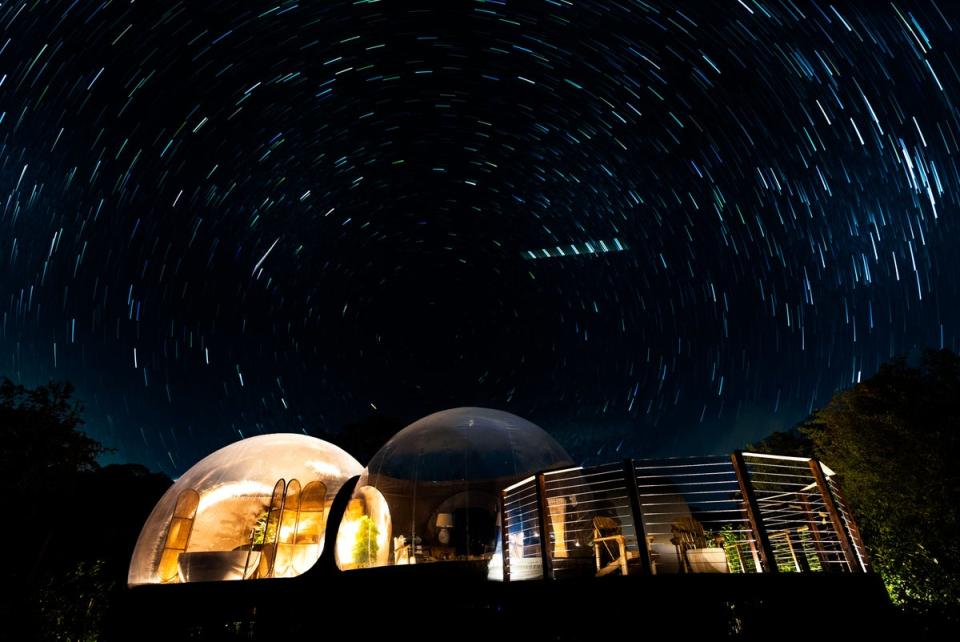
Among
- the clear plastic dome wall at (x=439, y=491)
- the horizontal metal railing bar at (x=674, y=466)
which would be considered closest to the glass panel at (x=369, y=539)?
the clear plastic dome wall at (x=439, y=491)

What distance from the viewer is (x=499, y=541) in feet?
26.2

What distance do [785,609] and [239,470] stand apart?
8.96 metres

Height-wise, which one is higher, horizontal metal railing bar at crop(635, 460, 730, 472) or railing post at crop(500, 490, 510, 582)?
horizontal metal railing bar at crop(635, 460, 730, 472)

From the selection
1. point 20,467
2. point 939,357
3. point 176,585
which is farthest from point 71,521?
point 939,357

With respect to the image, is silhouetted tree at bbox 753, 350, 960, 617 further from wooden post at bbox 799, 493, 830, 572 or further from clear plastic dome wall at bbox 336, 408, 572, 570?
clear plastic dome wall at bbox 336, 408, 572, 570

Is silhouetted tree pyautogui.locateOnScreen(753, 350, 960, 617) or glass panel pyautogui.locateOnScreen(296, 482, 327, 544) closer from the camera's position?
glass panel pyautogui.locateOnScreen(296, 482, 327, 544)

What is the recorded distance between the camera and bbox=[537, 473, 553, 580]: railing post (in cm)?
551

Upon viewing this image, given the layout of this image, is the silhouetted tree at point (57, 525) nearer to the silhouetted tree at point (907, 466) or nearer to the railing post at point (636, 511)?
the railing post at point (636, 511)

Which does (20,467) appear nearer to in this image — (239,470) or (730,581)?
(239,470)

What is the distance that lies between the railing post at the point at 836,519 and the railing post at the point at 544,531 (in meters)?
3.19

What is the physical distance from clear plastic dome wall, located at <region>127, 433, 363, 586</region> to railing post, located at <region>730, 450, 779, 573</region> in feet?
23.0

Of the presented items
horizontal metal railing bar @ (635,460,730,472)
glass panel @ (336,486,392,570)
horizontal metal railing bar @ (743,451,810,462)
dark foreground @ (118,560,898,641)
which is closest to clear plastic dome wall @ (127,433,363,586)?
glass panel @ (336,486,392,570)

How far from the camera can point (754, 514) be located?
5.08m

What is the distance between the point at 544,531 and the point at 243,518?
20.1ft
